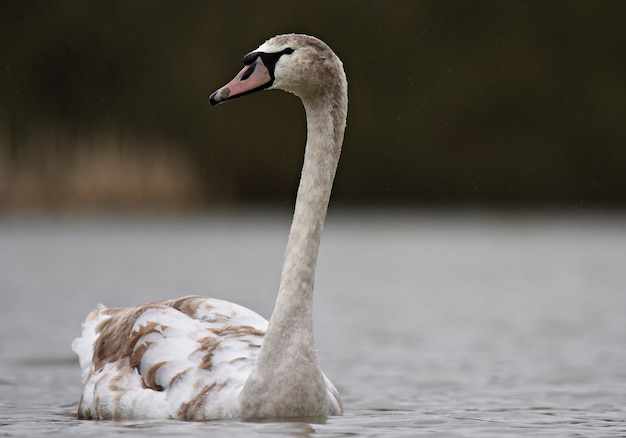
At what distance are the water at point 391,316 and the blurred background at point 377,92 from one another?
2318cm

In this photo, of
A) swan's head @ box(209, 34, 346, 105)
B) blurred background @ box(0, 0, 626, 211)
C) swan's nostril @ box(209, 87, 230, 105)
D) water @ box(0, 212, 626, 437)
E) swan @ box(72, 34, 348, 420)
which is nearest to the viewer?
swan's nostril @ box(209, 87, 230, 105)

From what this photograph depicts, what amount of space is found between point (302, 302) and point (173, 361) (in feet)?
2.53

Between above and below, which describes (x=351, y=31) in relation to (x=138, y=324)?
above

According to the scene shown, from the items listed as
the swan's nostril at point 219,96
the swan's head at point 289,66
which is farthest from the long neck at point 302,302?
the swan's nostril at point 219,96

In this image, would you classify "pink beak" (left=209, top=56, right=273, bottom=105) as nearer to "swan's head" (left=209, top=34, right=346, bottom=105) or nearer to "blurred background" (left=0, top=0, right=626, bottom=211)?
"swan's head" (left=209, top=34, right=346, bottom=105)

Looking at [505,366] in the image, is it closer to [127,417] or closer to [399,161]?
[127,417]

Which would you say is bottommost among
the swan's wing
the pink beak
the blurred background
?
the swan's wing

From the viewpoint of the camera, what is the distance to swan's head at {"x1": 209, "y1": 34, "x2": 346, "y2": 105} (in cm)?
703

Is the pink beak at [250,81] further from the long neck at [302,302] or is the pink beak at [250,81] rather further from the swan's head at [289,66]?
the long neck at [302,302]

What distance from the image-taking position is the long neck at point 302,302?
6848mm

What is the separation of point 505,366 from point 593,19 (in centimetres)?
5406

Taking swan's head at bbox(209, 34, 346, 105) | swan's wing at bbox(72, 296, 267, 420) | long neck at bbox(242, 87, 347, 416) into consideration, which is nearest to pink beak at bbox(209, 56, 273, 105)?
swan's head at bbox(209, 34, 346, 105)

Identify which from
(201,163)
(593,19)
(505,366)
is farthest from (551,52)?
(505,366)

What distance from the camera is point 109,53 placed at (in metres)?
60.5
